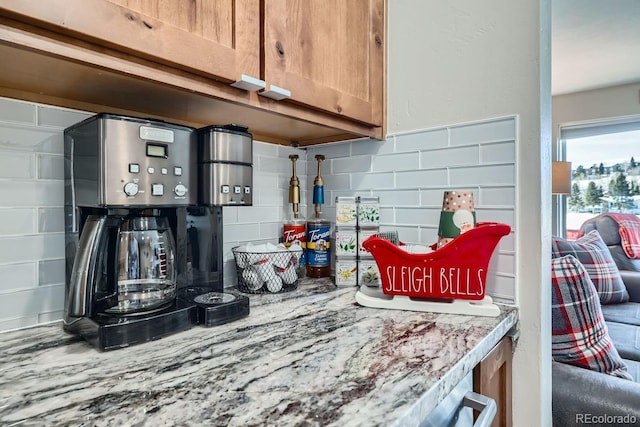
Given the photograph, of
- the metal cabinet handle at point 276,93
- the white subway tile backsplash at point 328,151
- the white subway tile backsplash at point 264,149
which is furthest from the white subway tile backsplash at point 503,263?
the white subway tile backsplash at point 264,149

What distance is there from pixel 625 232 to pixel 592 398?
2725 millimetres

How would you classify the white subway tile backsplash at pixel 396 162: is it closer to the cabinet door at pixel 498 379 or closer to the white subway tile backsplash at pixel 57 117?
the cabinet door at pixel 498 379

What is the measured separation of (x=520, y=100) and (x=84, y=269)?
1058 millimetres

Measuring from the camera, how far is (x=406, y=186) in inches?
46.7

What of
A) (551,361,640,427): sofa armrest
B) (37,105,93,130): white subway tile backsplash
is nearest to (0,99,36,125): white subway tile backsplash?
(37,105,93,130): white subway tile backsplash

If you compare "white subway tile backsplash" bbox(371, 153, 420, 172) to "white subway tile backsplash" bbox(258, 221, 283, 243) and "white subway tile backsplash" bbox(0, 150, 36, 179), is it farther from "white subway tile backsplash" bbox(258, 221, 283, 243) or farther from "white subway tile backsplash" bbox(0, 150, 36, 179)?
"white subway tile backsplash" bbox(0, 150, 36, 179)

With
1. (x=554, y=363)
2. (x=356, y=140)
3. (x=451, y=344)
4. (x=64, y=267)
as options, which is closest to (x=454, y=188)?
(x=356, y=140)

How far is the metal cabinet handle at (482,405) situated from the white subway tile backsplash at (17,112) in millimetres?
1064

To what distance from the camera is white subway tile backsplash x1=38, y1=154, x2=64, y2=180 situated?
816 millimetres

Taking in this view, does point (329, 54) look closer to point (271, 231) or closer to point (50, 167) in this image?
point (271, 231)

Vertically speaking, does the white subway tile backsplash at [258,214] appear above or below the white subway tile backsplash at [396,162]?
below

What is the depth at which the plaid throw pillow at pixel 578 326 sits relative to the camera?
1152 millimetres

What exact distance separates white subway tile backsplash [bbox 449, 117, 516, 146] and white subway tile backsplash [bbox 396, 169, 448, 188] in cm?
10

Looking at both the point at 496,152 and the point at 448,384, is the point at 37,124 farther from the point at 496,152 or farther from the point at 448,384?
the point at 496,152
